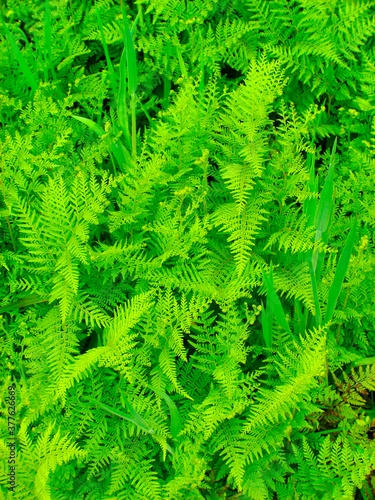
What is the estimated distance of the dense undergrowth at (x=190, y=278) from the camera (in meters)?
1.85

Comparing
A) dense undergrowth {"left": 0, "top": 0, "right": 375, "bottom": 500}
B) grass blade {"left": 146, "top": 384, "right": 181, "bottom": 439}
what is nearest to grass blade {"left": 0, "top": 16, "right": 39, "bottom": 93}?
dense undergrowth {"left": 0, "top": 0, "right": 375, "bottom": 500}

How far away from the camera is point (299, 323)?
2098 mm

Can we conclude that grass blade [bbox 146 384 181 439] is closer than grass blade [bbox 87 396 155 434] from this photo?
No

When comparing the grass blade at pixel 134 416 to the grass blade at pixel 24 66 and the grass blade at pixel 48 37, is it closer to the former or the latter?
the grass blade at pixel 24 66

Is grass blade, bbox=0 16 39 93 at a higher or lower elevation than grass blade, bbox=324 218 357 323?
higher


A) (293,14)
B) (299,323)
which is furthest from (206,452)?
(293,14)

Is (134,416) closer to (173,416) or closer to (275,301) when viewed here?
(173,416)

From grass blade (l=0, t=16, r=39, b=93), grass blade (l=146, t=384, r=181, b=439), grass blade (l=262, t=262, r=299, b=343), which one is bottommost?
grass blade (l=146, t=384, r=181, b=439)

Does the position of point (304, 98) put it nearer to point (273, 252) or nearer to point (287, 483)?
point (273, 252)

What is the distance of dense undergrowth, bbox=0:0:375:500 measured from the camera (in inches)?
72.9

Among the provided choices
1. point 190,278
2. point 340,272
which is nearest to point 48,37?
point 190,278

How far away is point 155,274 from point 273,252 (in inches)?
25.0

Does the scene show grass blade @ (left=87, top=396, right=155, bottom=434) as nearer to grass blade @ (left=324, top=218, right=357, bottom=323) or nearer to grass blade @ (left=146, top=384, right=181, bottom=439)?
grass blade @ (left=146, top=384, right=181, bottom=439)

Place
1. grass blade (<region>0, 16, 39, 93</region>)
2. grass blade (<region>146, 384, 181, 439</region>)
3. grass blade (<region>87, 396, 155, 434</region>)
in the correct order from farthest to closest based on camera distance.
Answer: grass blade (<region>0, 16, 39, 93</region>) < grass blade (<region>146, 384, 181, 439</region>) < grass blade (<region>87, 396, 155, 434</region>)
